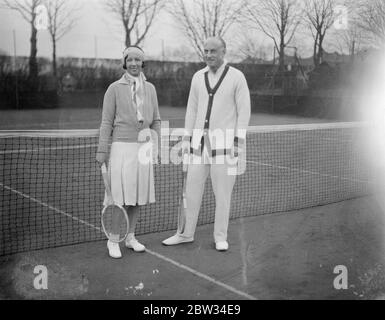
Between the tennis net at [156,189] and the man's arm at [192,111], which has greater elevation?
the man's arm at [192,111]

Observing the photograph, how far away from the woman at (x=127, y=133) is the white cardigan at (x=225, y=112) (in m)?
0.52

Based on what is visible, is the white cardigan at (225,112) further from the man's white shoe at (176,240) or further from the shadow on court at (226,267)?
the shadow on court at (226,267)

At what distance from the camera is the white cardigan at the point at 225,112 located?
4.48m

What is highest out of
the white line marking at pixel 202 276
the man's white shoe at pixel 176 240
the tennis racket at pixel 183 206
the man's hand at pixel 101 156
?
the man's hand at pixel 101 156

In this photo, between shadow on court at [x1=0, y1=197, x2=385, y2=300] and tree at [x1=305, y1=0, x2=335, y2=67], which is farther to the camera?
tree at [x1=305, y1=0, x2=335, y2=67]

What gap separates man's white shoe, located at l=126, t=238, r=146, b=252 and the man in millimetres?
312

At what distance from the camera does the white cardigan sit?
4.48m

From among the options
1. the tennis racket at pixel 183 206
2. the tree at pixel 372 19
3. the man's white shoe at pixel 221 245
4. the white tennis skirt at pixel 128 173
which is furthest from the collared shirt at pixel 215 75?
the tree at pixel 372 19

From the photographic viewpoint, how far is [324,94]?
2555 cm

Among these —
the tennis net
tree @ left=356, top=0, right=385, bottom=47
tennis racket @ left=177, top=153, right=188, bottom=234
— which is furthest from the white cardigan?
tree @ left=356, top=0, right=385, bottom=47

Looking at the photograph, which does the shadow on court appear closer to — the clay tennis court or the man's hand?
the clay tennis court

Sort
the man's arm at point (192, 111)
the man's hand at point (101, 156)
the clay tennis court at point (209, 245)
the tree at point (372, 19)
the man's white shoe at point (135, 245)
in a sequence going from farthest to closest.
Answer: the tree at point (372, 19)
the man's arm at point (192, 111)
the man's white shoe at point (135, 245)
the man's hand at point (101, 156)
the clay tennis court at point (209, 245)

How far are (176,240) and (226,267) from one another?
77cm

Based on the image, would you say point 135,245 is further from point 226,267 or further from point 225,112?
point 225,112
